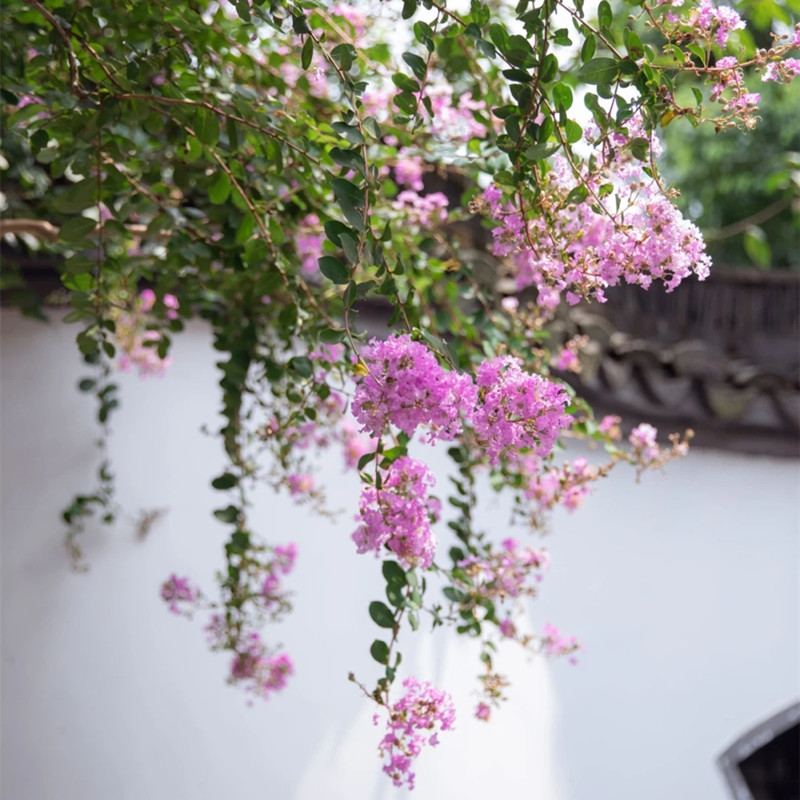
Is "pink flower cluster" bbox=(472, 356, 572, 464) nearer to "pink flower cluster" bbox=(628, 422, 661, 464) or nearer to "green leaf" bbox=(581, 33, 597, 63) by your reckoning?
"green leaf" bbox=(581, 33, 597, 63)

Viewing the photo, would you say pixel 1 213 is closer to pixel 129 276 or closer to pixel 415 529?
pixel 129 276

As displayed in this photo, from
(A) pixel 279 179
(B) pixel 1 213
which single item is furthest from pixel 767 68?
(B) pixel 1 213

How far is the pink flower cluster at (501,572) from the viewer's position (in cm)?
125

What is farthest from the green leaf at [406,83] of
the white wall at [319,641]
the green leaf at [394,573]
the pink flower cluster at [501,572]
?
the white wall at [319,641]

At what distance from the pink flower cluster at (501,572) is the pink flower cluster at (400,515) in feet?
0.91

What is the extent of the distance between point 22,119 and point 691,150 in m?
5.41

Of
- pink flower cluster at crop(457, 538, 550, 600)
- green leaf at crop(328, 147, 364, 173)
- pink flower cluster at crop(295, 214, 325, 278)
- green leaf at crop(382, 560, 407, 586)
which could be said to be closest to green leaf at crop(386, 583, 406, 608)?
green leaf at crop(382, 560, 407, 586)

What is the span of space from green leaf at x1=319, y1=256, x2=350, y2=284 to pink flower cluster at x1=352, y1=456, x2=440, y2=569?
0.62 feet

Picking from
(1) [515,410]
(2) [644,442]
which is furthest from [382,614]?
(2) [644,442]

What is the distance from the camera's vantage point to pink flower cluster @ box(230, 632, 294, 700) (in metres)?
1.55

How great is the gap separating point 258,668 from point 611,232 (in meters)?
0.96

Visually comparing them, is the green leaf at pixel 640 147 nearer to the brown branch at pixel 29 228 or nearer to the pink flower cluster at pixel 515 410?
the pink flower cluster at pixel 515 410

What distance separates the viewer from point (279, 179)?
4.01 feet

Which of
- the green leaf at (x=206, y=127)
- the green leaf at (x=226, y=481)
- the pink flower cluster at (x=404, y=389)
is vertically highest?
the green leaf at (x=206, y=127)
